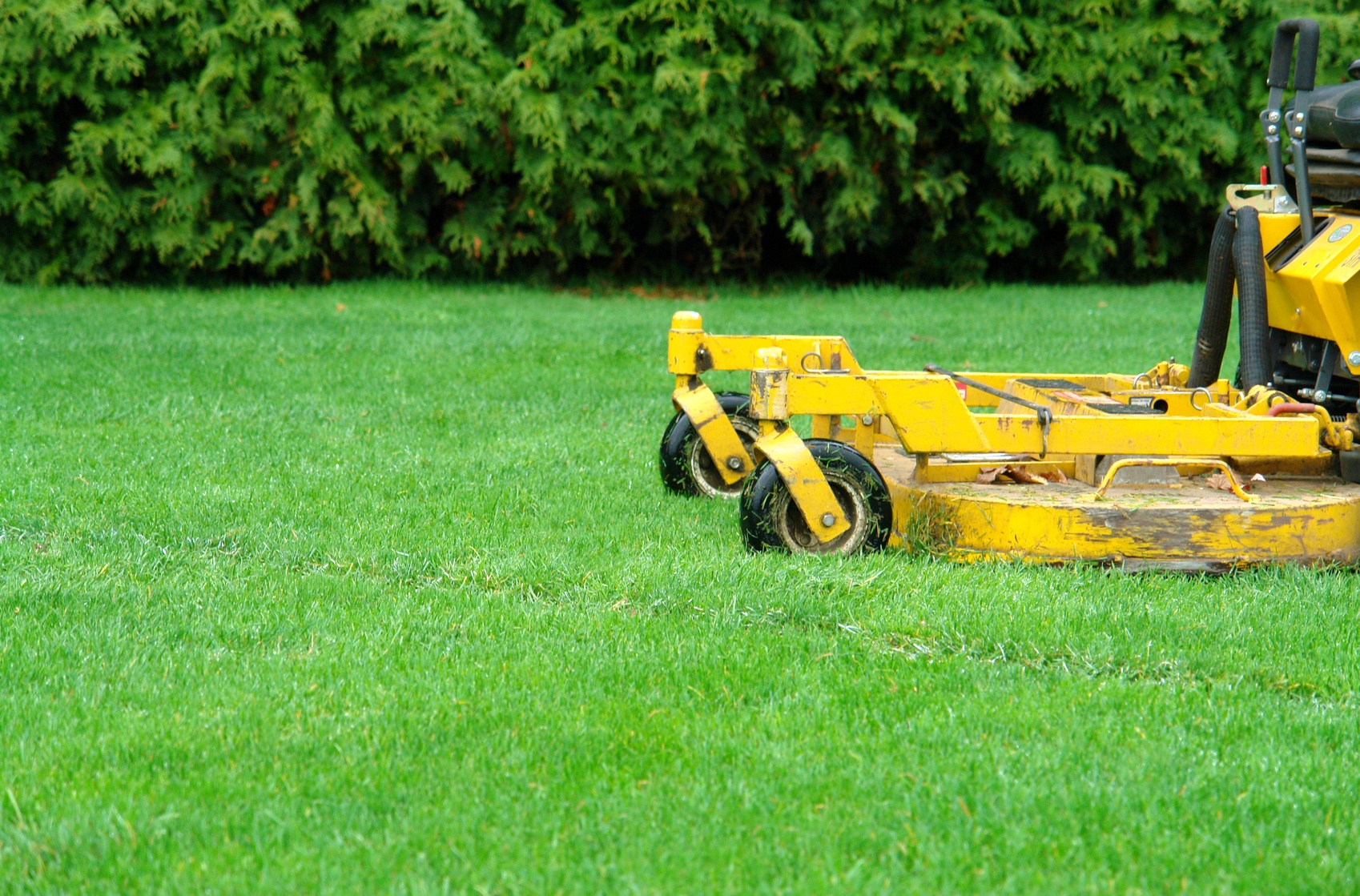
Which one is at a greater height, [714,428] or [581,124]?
[581,124]

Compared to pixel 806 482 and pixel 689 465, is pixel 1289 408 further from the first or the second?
pixel 689 465

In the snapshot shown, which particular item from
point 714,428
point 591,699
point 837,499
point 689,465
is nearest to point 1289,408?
point 837,499

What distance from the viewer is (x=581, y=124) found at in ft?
40.0

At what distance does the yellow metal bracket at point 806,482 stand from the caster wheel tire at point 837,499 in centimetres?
3

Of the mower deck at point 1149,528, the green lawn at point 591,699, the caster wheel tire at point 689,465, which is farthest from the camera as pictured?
the caster wheel tire at point 689,465

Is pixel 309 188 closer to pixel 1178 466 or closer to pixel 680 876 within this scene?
pixel 1178 466

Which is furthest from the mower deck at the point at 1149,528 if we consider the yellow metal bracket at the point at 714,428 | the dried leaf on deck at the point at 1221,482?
the yellow metal bracket at the point at 714,428

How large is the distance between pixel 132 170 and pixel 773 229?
247 inches

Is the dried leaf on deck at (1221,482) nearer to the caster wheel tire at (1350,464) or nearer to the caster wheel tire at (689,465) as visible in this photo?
the caster wheel tire at (1350,464)

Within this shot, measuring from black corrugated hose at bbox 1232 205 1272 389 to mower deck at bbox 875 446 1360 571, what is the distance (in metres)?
0.73

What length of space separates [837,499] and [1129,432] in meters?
0.90

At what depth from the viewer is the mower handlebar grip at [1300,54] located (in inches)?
194

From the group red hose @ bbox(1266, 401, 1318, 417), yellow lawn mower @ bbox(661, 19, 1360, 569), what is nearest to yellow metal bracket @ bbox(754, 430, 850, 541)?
yellow lawn mower @ bbox(661, 19, 1360, 569)

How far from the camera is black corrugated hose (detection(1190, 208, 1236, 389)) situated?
17.5 ft
